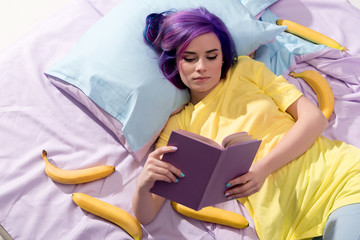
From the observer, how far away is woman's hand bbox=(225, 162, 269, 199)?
1.26 metres

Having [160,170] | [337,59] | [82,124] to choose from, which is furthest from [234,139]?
[337,59]

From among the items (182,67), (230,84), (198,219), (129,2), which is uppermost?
(129,2)

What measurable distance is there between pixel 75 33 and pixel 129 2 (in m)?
0.33

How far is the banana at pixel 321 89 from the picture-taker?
5.49 ft

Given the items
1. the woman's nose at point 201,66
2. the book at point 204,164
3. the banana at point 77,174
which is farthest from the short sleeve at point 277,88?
the banana at point 77,174

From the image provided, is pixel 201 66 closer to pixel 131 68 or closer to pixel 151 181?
pixel 131 68

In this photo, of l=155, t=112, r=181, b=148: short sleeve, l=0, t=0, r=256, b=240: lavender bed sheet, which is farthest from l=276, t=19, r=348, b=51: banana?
l=0, t=0, r=256, b=240: lavender bed sheet

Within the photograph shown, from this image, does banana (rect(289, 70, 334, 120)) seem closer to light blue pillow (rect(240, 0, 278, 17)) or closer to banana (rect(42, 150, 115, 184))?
light blue pillow (rect(240, 0, 278, 17))

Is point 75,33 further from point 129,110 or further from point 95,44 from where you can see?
point 129,110

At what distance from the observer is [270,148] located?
144cm

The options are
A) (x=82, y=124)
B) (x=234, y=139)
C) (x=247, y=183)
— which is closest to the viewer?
(x=234, y=139)

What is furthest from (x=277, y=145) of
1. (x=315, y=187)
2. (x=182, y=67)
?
(x=182, y=67)

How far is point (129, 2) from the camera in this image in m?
1.71

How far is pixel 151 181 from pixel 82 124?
517mm
